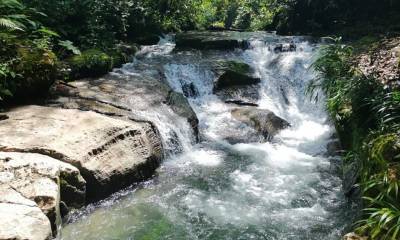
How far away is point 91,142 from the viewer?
268 inches

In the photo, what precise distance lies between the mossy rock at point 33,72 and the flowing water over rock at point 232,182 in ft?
8.03

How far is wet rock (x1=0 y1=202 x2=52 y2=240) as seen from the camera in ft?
14.6

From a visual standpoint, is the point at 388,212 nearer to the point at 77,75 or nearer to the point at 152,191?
the point at 152,191

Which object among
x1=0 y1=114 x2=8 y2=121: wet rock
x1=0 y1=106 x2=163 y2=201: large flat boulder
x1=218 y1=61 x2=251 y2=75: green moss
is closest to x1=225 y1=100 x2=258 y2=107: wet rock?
x1=218 y1=61 x2=251 y2=75: green moss

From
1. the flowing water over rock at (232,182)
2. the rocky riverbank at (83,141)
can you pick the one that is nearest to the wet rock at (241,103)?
the rocky riverbank at (83,141)

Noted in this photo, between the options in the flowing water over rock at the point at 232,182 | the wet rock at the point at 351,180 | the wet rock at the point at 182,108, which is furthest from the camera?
the wet rock at the point at 182,108

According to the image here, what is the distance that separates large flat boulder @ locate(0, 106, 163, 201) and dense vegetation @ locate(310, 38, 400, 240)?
3.59m

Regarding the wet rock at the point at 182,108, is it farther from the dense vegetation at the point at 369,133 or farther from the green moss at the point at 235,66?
the dense vegetation at the point at 369,133

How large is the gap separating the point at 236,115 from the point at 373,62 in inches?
138

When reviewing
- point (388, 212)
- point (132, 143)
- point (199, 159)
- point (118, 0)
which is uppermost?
point (118, 0)

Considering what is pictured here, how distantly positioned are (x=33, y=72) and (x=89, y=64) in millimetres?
2413

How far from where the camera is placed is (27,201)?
16.6 feet

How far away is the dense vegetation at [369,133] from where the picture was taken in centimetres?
435

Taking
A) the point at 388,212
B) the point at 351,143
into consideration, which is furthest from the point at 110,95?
the point at 388,212
